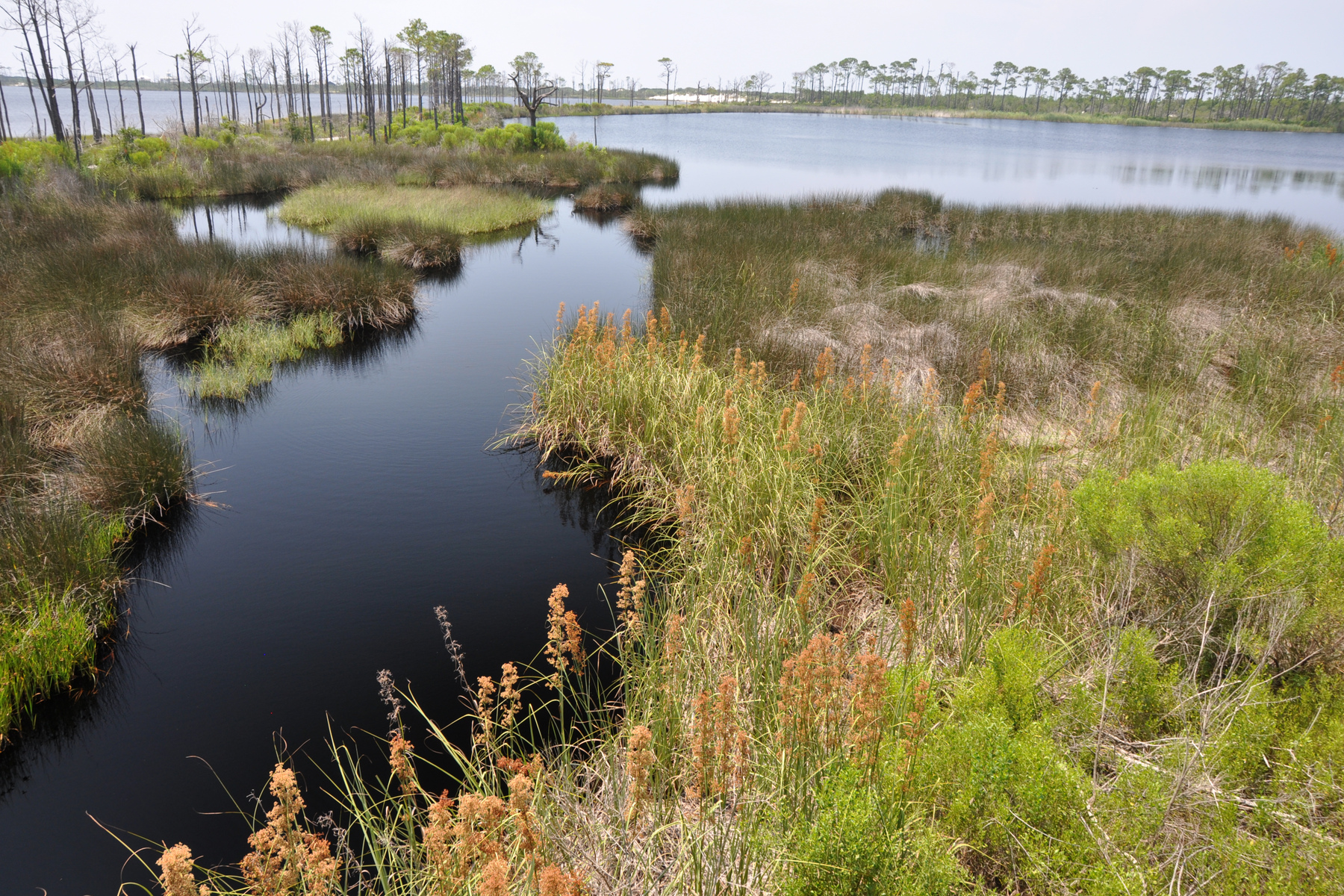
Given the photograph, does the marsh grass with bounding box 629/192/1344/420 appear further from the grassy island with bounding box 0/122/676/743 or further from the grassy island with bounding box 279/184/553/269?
the grassy island with bounding box 0/122/676/743

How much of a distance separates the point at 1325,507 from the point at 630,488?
456cm

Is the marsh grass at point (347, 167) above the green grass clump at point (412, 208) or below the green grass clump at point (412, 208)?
above

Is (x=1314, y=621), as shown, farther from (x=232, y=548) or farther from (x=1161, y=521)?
(x=232, y=548)

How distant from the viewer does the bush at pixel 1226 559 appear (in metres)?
2.42

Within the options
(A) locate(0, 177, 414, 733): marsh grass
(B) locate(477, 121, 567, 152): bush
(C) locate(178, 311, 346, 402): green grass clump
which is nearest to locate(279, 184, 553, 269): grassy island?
(A) locate(0, 177, 414, 733): marsh grass

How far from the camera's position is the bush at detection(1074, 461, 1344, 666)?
2.42 meters

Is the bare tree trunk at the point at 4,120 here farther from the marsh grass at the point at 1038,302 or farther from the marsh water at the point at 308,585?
the marsh grass at the point at 1038,302

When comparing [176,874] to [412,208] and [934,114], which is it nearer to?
[412,208]

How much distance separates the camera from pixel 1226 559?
8.70 ft

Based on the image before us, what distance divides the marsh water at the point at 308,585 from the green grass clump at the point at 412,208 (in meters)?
4.86

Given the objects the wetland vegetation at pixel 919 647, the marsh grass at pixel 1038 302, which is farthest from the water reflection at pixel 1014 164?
the wetland vegetation at pixel 919 647

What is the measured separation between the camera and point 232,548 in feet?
16.5

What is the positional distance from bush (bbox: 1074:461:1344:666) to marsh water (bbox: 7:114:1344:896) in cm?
308

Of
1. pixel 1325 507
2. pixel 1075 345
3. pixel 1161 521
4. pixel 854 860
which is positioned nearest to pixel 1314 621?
pixel 1161 521
